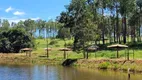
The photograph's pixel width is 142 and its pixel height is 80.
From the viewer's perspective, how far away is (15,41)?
346 ft

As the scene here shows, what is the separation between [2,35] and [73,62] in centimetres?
4409

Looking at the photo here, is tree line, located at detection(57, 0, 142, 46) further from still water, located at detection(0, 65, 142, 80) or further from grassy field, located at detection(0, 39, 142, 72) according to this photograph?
still water, located at detection(0, 65, 142, 80)

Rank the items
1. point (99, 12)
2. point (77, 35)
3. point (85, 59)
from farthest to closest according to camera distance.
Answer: point (99, 12) < point (77, 35) < point (85, 59)

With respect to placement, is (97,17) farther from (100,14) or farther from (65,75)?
(65,75)

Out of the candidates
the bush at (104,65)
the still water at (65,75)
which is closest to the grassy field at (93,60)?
the bush at (104,65)

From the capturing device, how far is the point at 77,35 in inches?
3103

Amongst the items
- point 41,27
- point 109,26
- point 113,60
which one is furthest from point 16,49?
point 41,27

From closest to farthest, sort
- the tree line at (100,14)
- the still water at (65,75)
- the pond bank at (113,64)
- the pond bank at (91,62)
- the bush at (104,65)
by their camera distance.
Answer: the still water at (65,75), the pond bank at (113,64), the pond bank at (91,62), the bush at (104,65), the tree line at (100,14)

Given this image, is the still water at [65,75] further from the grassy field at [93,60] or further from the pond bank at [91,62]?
the grassy field at [93,60]

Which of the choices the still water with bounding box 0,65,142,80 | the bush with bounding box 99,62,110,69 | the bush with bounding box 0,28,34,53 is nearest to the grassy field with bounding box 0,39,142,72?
the bush with bounding box 99,62,110,69

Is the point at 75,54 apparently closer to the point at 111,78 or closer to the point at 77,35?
the point at 77,35

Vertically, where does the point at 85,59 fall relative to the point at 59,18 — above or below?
below

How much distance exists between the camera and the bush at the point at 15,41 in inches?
4124

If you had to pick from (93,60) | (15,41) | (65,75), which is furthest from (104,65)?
(15,41)
